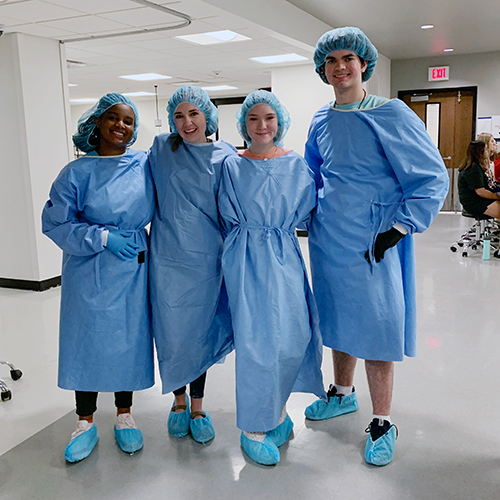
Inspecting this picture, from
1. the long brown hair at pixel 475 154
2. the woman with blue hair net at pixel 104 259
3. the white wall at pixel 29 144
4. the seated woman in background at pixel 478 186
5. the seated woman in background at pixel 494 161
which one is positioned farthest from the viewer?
the seated woman in background at pixel 494 161

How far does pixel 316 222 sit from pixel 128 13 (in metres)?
2.99

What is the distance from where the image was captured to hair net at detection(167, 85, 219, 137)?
204 cm

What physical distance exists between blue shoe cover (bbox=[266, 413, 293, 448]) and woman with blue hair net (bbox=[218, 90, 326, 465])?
79 mm

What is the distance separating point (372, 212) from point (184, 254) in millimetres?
713

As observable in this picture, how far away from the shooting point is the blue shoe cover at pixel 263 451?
203 centimetres

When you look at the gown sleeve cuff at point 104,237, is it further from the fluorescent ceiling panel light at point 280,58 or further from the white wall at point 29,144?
the fluorescent ceiling panel light at point 280,58

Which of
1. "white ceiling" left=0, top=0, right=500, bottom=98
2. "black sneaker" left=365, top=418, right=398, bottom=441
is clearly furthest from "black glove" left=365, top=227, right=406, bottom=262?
"white ceiling" left=0, top=0, right=500, bottom=98

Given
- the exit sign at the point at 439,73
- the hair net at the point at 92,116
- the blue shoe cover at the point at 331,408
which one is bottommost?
the blue shoe cover at the point at 331,408

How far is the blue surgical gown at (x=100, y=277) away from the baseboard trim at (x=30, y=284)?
2.99m

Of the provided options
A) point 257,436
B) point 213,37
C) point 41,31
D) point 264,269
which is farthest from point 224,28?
point 257,436

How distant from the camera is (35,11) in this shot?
155 inches

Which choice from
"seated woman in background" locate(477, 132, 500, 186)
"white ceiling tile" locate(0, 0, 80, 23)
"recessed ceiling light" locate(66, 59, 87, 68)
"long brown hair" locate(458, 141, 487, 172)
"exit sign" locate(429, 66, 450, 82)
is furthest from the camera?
"exit sign" locate(429, 66, 450, 82)

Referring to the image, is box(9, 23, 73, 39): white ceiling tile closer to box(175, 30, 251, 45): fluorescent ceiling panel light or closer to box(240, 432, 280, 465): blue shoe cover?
box(175, 30, 251, 45): fluorescent ceiling panel light

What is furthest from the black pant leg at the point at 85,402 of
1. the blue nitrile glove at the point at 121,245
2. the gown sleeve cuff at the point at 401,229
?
the gown sleeve cuff at the point at 401,229
